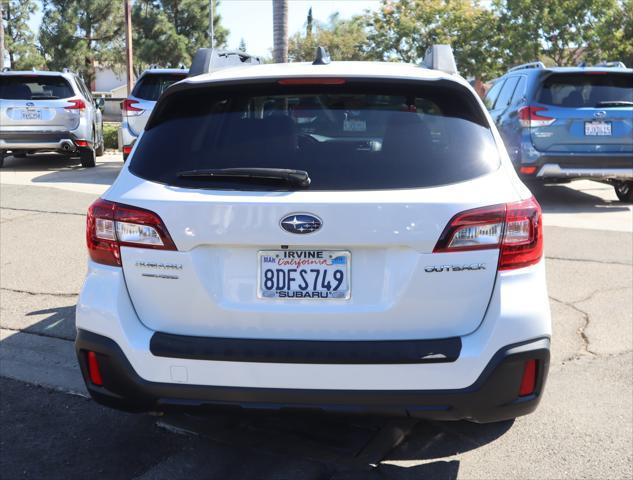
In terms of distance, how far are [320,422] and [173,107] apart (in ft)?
5.58

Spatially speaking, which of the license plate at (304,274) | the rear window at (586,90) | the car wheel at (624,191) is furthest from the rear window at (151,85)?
the license plate at (304,274)

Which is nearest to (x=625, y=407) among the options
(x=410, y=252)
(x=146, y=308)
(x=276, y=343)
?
(x=410, y=252)

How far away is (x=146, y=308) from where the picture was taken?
9.21 ft

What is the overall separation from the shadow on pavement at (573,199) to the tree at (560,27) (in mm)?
18642

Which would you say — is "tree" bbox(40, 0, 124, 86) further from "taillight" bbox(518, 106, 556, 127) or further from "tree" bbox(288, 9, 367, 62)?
"taillight" bbox(518, 106, 556, 127)

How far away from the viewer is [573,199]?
452 inches

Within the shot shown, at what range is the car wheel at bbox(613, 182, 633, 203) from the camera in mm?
11141

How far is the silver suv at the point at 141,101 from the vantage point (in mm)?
12781

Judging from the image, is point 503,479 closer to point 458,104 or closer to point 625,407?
point 625,407

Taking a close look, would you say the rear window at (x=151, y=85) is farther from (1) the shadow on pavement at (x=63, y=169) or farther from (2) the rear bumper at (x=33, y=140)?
(2) the rear bumper at (x=33, y=140)

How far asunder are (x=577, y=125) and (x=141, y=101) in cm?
735

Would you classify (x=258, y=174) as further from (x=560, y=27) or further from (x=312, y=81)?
(x=560, y=27)

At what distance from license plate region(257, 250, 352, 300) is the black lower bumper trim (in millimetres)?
177

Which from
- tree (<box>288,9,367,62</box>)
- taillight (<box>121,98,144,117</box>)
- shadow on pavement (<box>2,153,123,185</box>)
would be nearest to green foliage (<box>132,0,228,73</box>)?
tree (<box>288,9,367,62</box>)
